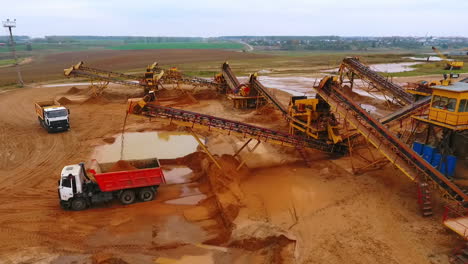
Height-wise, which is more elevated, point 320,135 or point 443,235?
point 320,135

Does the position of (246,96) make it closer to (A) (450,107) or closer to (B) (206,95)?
(B) (206,95)

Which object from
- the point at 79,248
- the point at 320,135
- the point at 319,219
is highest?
the point at 320,135

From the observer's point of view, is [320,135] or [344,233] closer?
[344,233]

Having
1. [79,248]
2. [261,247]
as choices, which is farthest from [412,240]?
[79,248]

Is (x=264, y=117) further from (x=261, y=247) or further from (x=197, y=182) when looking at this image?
(x=261, y=247)

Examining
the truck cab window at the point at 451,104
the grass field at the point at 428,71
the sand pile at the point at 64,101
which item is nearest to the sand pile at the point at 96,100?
the sand pile at the point at 64,101

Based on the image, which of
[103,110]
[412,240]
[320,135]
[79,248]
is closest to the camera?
[412,240]
